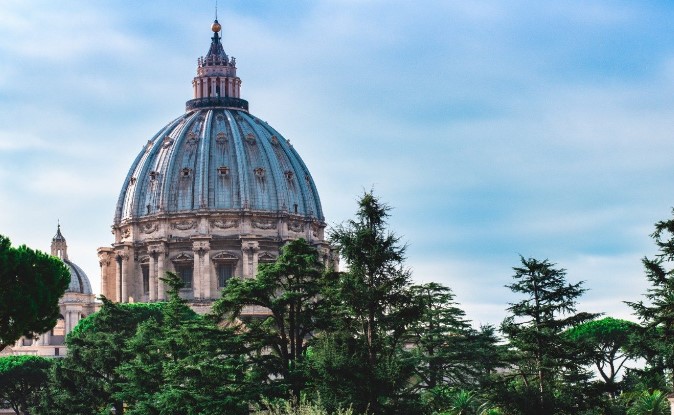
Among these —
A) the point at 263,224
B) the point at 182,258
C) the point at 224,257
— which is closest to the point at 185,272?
the point at 182,258

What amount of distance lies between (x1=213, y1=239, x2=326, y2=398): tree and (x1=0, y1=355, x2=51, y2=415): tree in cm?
3831

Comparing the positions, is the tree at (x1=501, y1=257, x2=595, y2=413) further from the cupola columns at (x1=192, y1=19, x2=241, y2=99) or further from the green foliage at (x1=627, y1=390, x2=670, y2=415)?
the cupola columns at (x1=192, y1=19, x2=241, y2=99)

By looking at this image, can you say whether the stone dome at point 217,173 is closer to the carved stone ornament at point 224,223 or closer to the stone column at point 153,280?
the carved stone ornament at point 224,223

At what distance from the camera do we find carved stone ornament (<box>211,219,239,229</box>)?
391 ft

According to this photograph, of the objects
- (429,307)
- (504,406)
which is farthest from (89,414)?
(504,406)

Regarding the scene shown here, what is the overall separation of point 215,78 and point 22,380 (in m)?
49.7

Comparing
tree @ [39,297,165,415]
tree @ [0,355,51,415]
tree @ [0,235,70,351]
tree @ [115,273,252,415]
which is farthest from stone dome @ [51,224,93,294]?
tree @ [0,235,70,351]

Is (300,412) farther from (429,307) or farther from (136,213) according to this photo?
(136,213)

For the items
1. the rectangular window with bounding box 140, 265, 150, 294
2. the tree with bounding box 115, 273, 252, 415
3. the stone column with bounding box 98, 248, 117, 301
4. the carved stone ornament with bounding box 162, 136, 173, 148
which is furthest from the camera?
the carved stone ornament with bounding box 162, 136, 173, 148

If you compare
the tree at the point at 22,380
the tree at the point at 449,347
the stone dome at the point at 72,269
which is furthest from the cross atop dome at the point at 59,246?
the tree at the point at 449,347

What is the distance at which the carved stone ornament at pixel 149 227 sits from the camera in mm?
120625

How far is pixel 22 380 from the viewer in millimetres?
87625

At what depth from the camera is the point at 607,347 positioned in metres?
81.9

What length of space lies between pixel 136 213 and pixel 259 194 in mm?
10397
